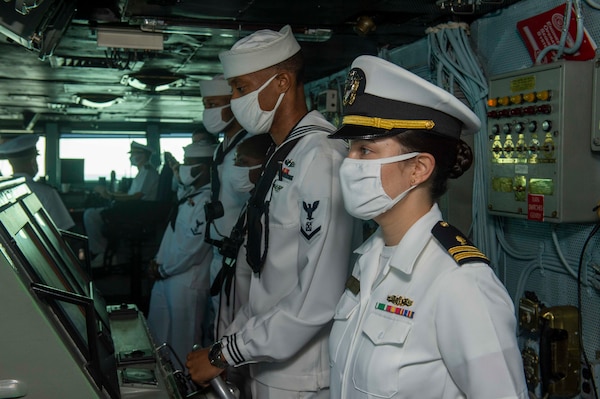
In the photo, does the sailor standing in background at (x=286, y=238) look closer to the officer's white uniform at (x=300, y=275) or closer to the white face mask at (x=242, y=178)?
the officer's white uniform at (x=300, y=275)

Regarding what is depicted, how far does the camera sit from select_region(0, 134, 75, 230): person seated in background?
14.6ft

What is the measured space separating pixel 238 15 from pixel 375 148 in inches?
95.8

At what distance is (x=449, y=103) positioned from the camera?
1.47 m

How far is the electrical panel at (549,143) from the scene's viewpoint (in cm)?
232

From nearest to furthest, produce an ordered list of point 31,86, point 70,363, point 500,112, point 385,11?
point 70,363, point 500,112, point 385,11, point 31,86

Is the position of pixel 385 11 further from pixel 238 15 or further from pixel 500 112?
pixel 500 112

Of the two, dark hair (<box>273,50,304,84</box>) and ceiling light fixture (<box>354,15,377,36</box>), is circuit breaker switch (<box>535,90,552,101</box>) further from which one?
ceiling light fixture (<box>354,15,377,36</box>)

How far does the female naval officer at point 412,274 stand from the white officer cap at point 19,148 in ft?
11.7

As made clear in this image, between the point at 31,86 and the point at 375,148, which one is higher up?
the point at 31,86

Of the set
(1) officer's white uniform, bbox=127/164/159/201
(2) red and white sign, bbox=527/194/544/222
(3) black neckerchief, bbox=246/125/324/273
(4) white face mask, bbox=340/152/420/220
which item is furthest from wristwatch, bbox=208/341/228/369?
(1) officer's white uniform, bbox=127/164/159/201

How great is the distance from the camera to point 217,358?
6.82 feet

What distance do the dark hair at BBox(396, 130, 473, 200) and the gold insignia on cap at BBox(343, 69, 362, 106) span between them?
0.22m

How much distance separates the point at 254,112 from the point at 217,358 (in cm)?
98

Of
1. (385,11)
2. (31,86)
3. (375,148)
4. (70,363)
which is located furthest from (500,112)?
(31,86)
